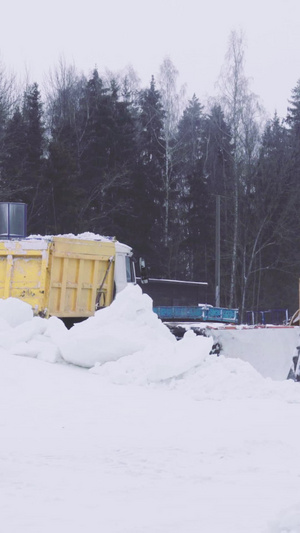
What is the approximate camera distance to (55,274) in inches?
585

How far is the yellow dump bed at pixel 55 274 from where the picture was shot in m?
14.7

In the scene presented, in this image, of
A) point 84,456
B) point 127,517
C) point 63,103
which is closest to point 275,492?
point 127,517

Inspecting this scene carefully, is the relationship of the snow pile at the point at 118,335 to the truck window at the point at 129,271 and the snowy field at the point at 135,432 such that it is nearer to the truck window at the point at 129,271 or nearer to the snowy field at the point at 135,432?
the snowy field at the point at 135,432

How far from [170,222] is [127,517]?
121ft

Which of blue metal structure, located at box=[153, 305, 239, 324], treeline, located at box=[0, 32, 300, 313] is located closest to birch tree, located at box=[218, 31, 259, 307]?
treeline, located at box=[0, 32, 300, 313]

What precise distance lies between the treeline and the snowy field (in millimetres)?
24318

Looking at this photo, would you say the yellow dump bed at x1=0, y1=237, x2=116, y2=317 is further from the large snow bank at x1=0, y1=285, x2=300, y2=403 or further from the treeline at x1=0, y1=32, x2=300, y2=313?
the treeline at x1=0, y1=32, x2=300, y2=313

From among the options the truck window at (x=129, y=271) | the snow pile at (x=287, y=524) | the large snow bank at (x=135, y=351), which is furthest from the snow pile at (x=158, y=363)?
the truck window at (x=129, y=271)

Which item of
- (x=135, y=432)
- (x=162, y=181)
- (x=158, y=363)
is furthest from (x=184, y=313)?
(x=162, y=181)

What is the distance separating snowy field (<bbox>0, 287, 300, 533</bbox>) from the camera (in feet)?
15.4

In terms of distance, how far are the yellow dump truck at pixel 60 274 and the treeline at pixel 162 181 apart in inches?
737

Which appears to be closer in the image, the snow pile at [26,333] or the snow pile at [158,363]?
the snow pile at [158,363]

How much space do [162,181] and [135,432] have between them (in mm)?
34704

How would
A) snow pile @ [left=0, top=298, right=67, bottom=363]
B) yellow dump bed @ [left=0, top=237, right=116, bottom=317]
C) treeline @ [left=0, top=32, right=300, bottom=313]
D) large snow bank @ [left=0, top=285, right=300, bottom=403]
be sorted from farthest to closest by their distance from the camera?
treeline @ [left=0, top=32, right=300, bottom=313] < yellow dump bed @ [left=0, top=237, right=116, bottom=317] < snow pile @ [left=0, top=298, right=67, bottom=363] < large snow bank @ [left=0, top=285, right=300, bottom=403]
